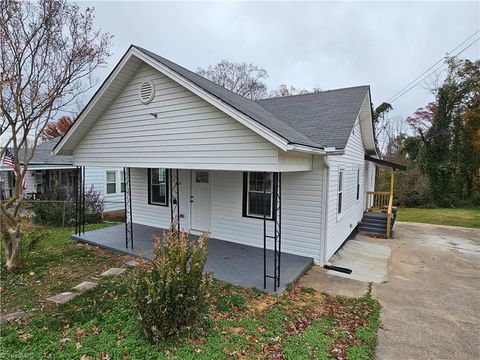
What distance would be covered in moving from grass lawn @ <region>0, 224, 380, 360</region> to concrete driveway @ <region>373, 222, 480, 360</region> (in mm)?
350

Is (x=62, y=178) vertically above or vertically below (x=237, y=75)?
below

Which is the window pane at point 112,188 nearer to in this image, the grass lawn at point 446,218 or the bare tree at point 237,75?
the grass lawn at point 446,218

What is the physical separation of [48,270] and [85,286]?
153 cm

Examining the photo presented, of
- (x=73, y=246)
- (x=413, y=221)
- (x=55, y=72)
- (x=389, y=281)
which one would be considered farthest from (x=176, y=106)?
(x=413, y=221)

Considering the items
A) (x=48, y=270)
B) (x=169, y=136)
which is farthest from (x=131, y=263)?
(x=169, y=136)

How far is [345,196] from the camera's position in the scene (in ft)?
28.1

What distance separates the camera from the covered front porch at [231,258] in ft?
18.1

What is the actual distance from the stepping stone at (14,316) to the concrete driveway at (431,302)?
5.15m

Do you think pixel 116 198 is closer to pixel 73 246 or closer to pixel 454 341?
pixel 73 246

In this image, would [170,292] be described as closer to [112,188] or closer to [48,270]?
[48,270]

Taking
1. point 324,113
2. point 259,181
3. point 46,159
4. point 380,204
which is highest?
point 324,113

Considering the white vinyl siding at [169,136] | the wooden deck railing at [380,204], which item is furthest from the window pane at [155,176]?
the wooden deck railing at [380,204]

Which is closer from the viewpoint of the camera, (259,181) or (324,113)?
(259,181)

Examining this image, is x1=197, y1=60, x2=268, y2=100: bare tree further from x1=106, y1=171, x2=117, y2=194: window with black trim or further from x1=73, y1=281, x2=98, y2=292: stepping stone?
x1=73, y1=281, x2=98, y2=292: stepping stone
